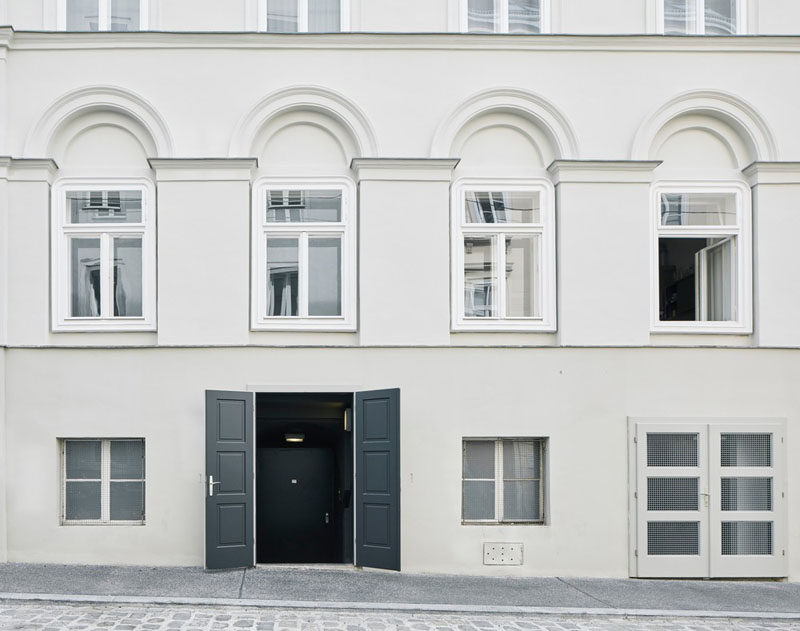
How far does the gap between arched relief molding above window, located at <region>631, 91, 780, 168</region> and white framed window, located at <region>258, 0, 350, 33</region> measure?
14.9ft

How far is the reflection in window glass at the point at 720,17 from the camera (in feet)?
39.9

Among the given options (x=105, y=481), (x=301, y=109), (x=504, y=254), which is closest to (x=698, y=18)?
(x=504, y=254)

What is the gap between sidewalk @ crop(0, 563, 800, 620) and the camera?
9.59m

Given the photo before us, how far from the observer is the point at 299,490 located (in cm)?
1446

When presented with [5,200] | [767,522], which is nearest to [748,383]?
[767,522]

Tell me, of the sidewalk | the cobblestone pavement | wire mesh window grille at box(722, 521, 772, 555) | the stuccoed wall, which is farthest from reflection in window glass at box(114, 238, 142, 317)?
wire mesh window grille at box(722, 521, 772, 555)

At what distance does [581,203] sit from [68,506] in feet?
26.9

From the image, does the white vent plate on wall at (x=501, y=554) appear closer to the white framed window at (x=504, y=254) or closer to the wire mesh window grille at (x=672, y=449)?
the wire mesh window grille at (x=672, y=449)

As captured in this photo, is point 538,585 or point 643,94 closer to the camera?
point 538,585

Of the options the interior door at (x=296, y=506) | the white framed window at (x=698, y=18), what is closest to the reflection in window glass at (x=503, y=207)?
the white framed window at (x=698, y=18)

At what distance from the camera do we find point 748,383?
11617 mm

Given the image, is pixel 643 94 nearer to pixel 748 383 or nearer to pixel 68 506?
pixel 748 383

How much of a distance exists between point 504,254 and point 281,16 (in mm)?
4631

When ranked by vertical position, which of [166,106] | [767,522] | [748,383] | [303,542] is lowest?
[303,542]
